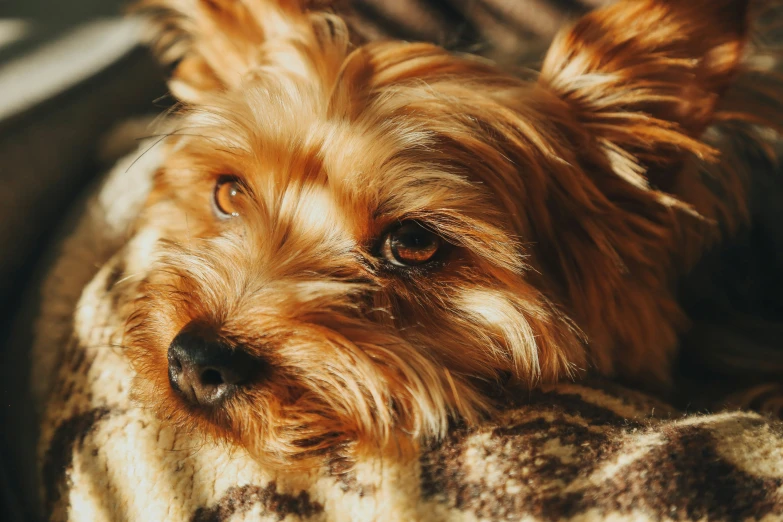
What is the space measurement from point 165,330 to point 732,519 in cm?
137

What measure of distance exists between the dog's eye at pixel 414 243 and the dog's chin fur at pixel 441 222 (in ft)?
0.10

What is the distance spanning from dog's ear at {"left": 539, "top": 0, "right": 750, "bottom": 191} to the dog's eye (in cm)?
61

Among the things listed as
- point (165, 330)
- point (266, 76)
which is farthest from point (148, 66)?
point (165, 330)

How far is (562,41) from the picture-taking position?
1.96 meters

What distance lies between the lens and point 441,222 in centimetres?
172

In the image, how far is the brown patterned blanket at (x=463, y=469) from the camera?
1.27 m

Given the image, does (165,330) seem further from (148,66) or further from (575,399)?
(148,66)

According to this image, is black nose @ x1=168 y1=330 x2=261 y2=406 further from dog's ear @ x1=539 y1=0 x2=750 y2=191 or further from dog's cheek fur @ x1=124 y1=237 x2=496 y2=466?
dog's ear @ x1=539 y1=0 x2=750 y2=191

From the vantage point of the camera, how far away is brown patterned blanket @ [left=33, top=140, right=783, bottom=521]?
1.27 m

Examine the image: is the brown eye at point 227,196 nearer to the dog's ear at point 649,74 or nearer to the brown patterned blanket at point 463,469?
the brown patterned blanket at point 463,469

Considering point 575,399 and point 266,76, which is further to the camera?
point 266,76

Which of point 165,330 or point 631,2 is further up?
point 631,2

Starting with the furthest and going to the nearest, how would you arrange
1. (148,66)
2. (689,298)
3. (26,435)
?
(148,66)
(689,298)
(26,435)

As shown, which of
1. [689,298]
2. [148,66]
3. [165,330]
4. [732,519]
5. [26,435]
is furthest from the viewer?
[148,66]
